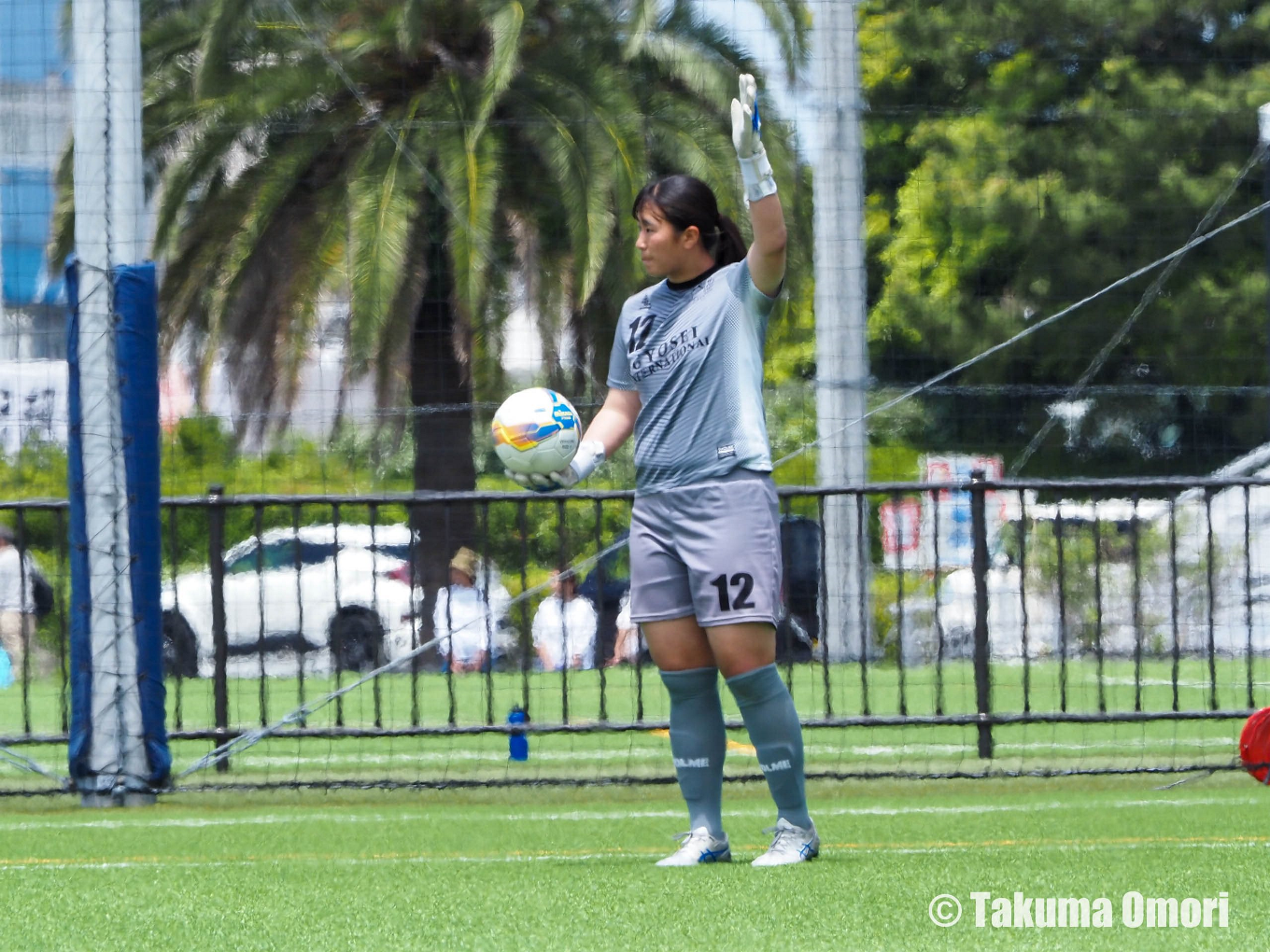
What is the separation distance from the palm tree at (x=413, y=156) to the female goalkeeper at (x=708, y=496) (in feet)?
26.3

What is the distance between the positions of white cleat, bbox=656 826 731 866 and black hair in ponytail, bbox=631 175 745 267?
1.33 meters

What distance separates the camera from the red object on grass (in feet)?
18.9

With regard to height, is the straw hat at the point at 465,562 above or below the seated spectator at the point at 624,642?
above

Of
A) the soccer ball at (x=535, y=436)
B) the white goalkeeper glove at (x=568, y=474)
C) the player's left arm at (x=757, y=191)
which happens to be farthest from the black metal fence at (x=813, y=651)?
the player's left arm at (x=757, y=191)

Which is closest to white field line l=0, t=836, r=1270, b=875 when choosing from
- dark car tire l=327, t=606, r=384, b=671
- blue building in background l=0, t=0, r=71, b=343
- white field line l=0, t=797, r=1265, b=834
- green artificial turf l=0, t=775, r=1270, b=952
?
green artificial turf l=0, t=775, r=1270, b=952

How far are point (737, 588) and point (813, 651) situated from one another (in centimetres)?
396

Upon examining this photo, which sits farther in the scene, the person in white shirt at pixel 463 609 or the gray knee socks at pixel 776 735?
the person in white shirt at pixel 463 609

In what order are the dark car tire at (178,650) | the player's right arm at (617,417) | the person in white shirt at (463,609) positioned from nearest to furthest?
the player's right arm at (617,417), the dark car tire at (178,650), the person in white shirt at (463,609)

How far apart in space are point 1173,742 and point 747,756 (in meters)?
1.76

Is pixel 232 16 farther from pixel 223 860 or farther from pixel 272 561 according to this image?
pixel 223 860

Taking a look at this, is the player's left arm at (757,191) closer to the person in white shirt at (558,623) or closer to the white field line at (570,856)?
the white field line at (570,856)

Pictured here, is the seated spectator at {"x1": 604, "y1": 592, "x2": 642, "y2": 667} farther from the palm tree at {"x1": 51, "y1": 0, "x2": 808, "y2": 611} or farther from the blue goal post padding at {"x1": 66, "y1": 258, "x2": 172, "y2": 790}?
the blue goal post padding at {"x1": 66, "y1": 258, "x2": 172, "y2": 790}

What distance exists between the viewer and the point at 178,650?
764cm

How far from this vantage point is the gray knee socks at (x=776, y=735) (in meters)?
4.41
